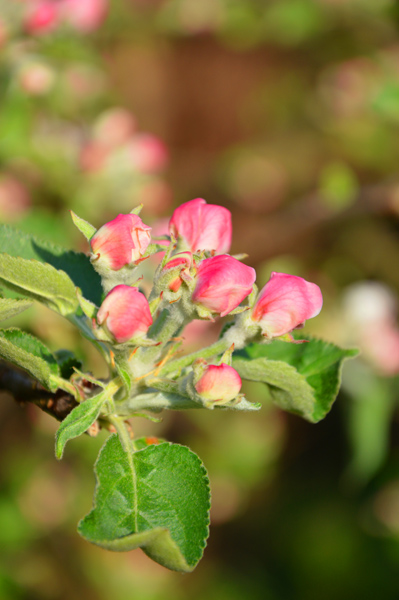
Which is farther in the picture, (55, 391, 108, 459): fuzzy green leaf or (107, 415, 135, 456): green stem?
(107, 415, 135, 456): green stem

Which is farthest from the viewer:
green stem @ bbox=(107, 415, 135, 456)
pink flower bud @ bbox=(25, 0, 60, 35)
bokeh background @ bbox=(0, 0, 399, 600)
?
bokeh background @ bbox=(0, 0, 399, 600)

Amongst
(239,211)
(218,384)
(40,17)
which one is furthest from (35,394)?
(239,211)

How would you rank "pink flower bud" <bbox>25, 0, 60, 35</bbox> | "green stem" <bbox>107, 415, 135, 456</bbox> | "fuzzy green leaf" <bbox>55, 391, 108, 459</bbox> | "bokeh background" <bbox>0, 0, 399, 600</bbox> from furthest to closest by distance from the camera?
1. "bokeh background" <bbox>0, 0, 399, 600</bbox>
2. "pink flower bud" <bbox>25, 0, 60, 35</bbox>
3. "green stem" <bbox>107, 415, 135, 456</bbox>
4. "fuzzy green leaf" <bbox>55, 391, 108, 459</bbox>

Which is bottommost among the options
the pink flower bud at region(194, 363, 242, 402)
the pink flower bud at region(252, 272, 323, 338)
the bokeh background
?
the bokeh background

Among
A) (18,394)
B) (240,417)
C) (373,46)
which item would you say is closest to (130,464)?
(18,394)

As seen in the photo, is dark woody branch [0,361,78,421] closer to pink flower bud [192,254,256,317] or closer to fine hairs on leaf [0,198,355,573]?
fine hairs on leaf [0,198,355,573]

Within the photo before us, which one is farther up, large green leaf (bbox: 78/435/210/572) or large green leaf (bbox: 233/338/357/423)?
large green leaf (bbox: 233/338/357/423)

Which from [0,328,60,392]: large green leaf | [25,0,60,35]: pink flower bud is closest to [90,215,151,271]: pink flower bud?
[0,328,60,392]: large green leaf

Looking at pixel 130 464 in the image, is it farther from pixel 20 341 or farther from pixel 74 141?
pixel 74 141

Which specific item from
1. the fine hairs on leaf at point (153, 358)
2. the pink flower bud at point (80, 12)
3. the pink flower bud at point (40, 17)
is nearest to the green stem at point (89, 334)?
the fine hairs on leaf at point (153, 358)
